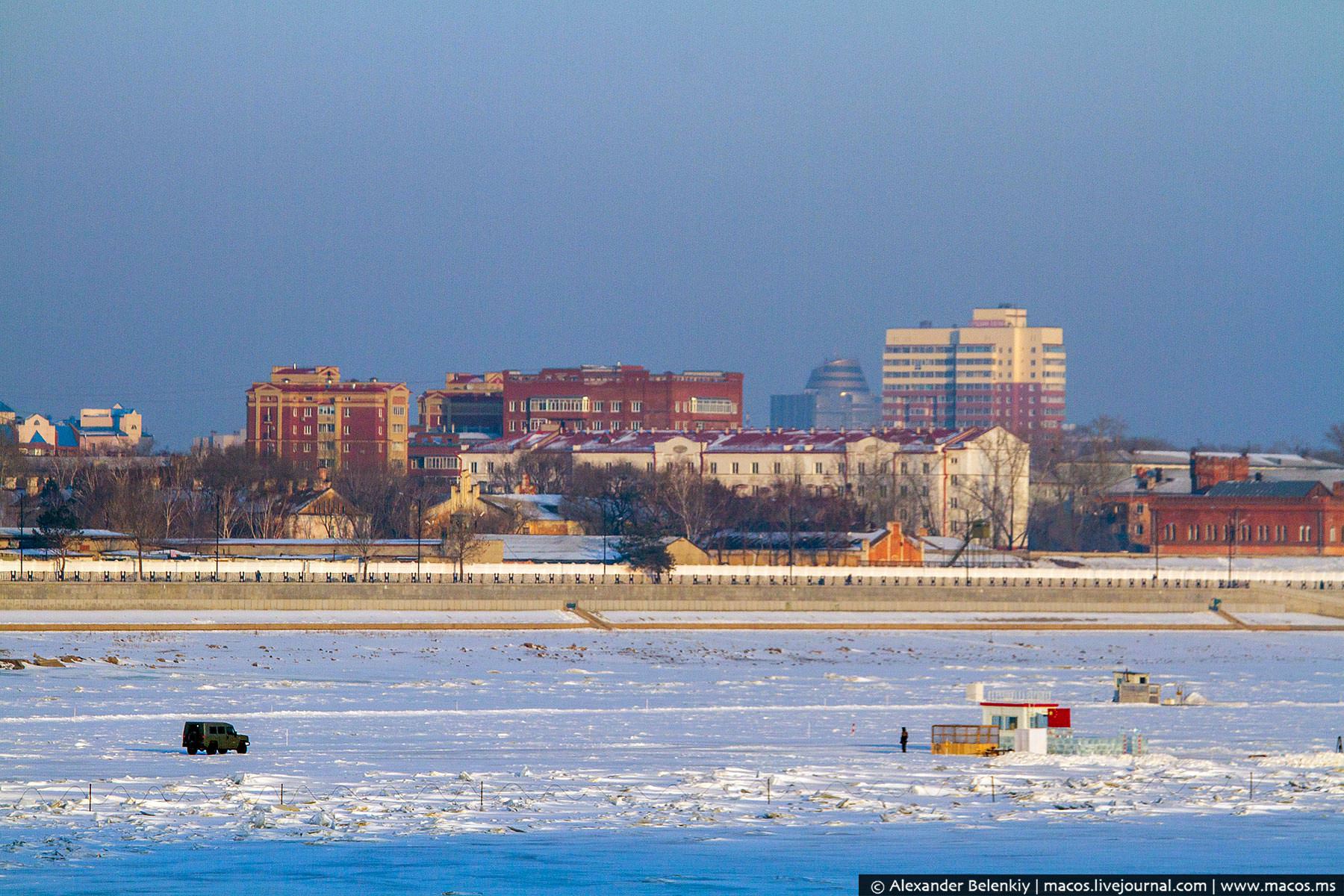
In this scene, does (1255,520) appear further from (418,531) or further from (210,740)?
(210,740)

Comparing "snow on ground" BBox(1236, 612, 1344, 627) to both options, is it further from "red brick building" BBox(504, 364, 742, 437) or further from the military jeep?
"red brick building" BBox(504, 364, 742, 437)

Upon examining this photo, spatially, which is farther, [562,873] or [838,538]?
[838,538]

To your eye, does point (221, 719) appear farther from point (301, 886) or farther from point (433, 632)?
point (433, 632)

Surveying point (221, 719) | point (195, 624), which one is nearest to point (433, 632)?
point (195, 624)

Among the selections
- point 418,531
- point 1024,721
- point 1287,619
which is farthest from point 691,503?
point 1024,721

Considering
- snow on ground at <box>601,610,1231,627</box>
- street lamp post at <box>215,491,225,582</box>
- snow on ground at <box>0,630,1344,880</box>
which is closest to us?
snow on ground at <box>0,630,1344,880</box>

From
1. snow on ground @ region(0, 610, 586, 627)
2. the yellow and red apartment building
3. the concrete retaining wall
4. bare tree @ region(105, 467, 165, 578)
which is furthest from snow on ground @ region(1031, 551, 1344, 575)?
the yellow and red apartment building
